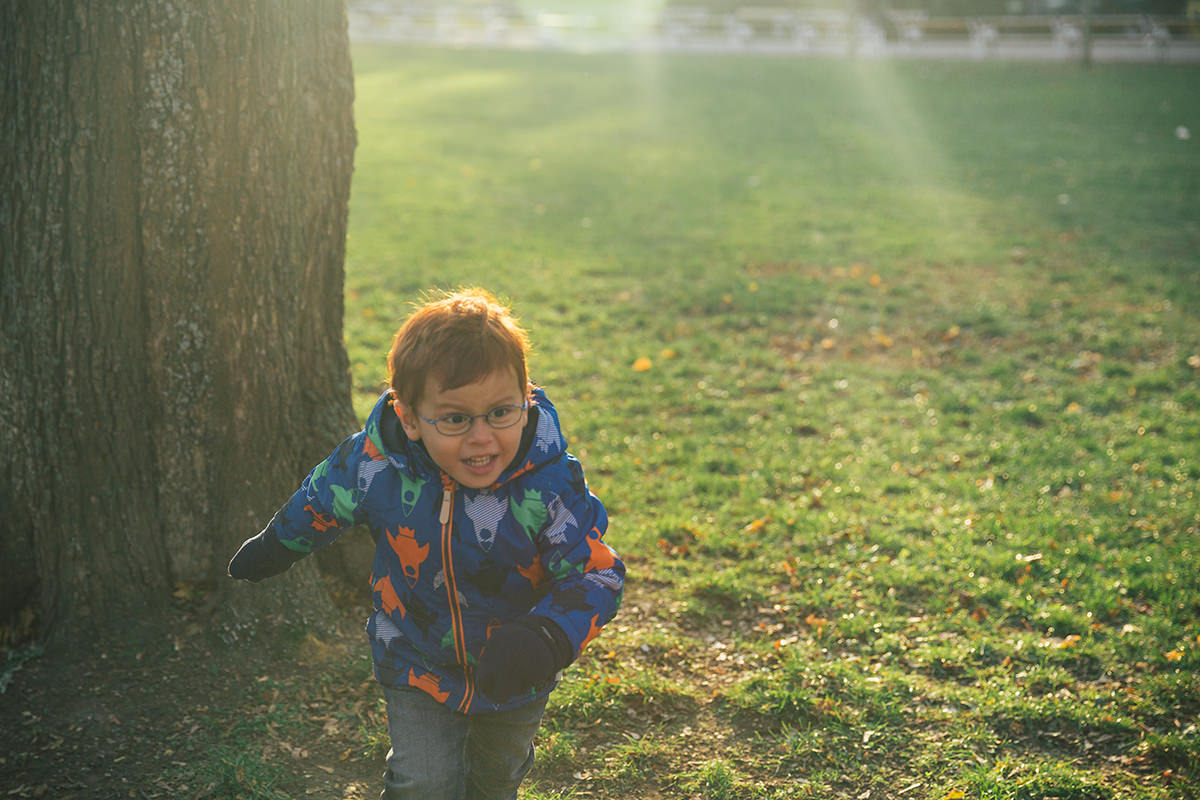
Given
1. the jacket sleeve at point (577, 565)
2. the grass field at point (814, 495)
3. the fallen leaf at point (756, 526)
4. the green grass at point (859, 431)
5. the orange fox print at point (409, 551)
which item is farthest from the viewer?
the fallen leaf at point (756, 526)

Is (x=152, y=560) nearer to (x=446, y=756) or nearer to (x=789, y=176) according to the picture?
(x=446, y=756)

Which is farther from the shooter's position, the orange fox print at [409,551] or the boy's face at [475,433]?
the orange fox print at [409,551]

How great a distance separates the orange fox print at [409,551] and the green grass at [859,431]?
47.5 inches

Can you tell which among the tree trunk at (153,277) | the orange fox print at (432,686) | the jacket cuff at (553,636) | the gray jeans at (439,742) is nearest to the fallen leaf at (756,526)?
the tree trunk at (153,277)

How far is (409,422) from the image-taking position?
102 inches

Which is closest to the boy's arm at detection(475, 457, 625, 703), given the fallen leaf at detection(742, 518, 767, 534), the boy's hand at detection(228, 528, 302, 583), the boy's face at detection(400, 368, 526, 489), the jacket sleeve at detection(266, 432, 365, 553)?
the boy's face at detection(400, 368, 526, 489)

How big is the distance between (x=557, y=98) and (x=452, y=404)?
1895 cm

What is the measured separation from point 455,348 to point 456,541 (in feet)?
1.57

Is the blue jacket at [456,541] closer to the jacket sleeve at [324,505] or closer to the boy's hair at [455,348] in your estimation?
the jacket sleeve at [324,505]

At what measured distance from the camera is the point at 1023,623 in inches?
177

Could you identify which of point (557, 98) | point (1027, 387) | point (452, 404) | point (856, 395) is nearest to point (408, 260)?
point (856, 395)

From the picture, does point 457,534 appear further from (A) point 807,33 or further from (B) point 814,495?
(A) point 807,33

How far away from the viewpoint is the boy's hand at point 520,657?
2357mm

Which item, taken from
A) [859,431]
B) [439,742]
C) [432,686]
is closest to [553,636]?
[432,686]
